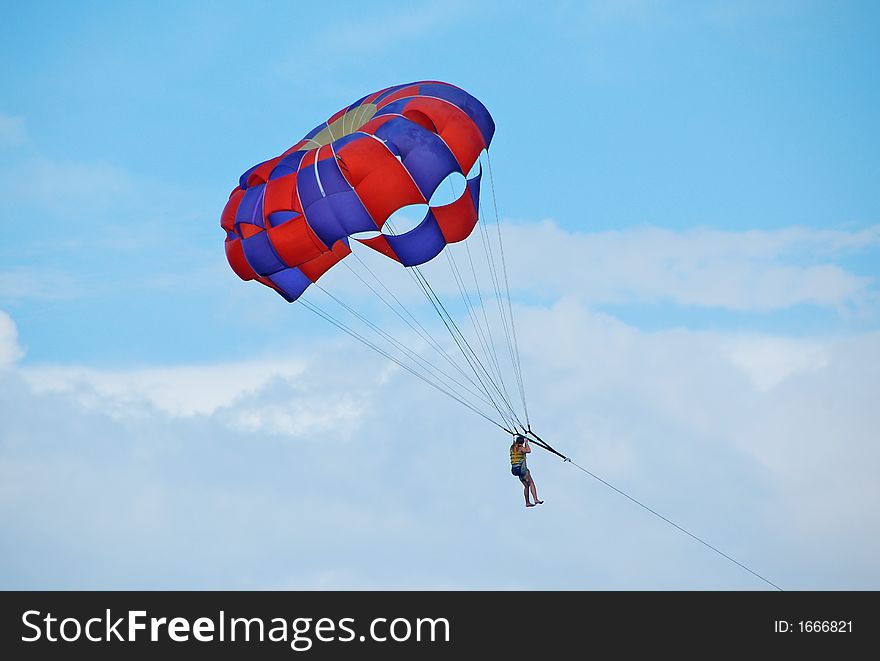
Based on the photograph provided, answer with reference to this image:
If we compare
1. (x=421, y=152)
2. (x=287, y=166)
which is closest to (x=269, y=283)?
(x=287, y=166)

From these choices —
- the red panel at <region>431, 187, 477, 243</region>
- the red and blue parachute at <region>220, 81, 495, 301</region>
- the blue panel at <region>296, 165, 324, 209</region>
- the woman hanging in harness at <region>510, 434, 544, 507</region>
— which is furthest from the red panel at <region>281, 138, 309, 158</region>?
the woman hanging in harness at <region>510, 434, 544, 507</region>

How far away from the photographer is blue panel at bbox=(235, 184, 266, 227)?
92.4 ft

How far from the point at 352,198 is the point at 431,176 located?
1.53 m

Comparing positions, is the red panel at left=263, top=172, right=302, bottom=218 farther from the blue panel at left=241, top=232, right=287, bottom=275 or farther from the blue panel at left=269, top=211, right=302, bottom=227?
the blue panel at left=241, top=232, right=287, bottom=275

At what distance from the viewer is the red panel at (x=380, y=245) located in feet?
94.2

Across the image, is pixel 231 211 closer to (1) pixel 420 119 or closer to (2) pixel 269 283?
(2) pixel 269 283

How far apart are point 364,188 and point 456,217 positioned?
2.05 m

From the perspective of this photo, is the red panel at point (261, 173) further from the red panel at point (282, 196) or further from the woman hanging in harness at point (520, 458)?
the woman hanging in harness at point (520, 458)

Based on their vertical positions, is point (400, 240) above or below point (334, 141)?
below

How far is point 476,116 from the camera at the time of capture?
2853 cm
